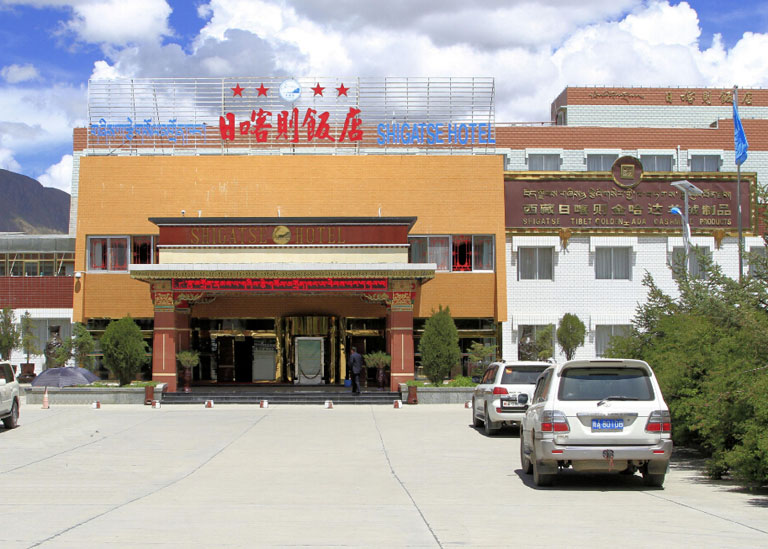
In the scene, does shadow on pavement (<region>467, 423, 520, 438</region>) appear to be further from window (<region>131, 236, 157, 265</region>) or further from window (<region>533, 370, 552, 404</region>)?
window (<region>131, 236, 157, 265</region>)

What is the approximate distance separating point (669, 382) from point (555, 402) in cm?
527

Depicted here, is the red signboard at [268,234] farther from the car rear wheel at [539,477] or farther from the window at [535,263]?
the car rear wheel at [539,477]

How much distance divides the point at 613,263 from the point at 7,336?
27.0m

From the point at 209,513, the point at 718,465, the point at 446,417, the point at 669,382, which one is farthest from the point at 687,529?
the point at 446,417

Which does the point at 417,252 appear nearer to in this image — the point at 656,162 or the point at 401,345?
the point at 401,345

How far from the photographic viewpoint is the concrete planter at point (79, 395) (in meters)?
33.6

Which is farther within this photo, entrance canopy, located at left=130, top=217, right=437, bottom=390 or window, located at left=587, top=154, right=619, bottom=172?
window, located at left=587, top=154, right=619, bottom=172

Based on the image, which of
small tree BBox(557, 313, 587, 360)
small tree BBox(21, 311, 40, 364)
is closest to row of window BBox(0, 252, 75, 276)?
small tree BBox(21, 311, 40, 364)

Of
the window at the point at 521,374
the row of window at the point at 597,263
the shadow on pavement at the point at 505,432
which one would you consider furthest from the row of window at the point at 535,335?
the window at the point at 521,374

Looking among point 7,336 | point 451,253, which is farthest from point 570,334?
point 7,336

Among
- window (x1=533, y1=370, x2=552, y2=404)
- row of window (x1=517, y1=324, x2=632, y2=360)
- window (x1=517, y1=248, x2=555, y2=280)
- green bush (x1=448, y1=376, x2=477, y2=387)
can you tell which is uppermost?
window (x1=517, y1=248, x2=555, y2=280)

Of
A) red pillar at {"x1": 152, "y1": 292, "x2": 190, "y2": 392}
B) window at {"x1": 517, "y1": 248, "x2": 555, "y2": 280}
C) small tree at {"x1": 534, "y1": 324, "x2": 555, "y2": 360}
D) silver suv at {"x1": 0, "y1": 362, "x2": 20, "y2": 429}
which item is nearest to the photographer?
silver suv at {"x1": 0, "y1": 362, "x2": 20, "y2": 429}

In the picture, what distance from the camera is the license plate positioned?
1271 centimetres

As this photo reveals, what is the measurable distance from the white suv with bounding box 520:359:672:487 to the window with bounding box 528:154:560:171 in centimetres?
3287
